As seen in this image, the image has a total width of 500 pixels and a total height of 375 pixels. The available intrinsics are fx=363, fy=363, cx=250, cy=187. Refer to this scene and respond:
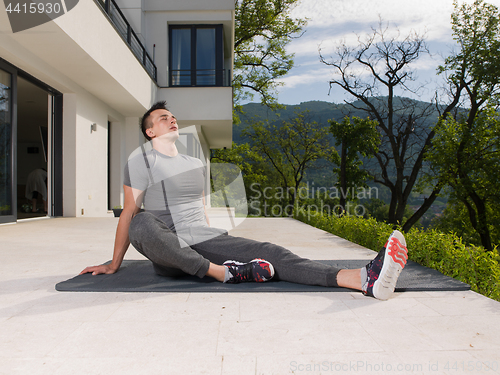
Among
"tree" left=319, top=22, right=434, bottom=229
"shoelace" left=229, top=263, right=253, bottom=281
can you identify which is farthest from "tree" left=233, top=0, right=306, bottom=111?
"shoelace" left=229, top=263, right=253, bottom=281

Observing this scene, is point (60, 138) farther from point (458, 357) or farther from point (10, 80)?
point (458, 357)

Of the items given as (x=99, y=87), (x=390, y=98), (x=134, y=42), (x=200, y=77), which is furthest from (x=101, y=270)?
(x=390, y=98)

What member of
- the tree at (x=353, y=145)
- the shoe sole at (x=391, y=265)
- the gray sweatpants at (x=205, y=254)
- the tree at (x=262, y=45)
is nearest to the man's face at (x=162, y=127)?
the gray sweatpants at (x=205, y=254)

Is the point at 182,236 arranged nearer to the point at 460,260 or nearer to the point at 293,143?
the point at 460,260

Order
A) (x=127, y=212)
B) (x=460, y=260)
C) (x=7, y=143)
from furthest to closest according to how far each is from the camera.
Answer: (x=7, y=143), (x=460, y=260), (x=127, y=212)

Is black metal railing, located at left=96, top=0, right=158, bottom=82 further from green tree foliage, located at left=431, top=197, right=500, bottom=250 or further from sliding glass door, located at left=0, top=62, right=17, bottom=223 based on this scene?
green tree foliage, located at left=431, top=197, right=500, bottom=250

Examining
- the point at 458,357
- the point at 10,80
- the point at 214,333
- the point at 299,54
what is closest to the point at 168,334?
the point at 214,333

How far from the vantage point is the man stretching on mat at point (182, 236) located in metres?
2.06

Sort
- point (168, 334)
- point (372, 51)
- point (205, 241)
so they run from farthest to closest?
point (372, 51)
point (205, 241)
point (168, 334)

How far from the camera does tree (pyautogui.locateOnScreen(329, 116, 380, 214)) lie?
50.8 feet

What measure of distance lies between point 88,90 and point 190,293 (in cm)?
726

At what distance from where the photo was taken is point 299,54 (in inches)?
816

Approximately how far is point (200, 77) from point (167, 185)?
9.45m

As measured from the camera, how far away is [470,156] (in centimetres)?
1366
